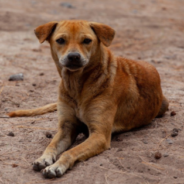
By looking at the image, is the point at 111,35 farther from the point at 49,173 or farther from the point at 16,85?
the point at 16,85

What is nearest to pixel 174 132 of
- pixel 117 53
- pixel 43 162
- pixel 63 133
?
pixel 63 133

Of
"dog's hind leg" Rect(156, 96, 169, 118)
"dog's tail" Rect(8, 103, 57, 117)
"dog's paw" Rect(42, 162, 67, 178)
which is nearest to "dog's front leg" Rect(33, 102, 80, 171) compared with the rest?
"dog's paw" Rect(42, 162, 67, 178)

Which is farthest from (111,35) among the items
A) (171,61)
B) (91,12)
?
(91,12)

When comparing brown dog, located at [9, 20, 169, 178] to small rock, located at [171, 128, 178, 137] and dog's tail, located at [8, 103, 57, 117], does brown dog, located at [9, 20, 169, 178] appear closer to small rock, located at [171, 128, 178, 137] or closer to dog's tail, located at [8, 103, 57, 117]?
small rock, located at [171, 128, 178, 137]

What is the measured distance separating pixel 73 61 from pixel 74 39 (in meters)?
0.32

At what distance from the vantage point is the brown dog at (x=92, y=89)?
4539mm

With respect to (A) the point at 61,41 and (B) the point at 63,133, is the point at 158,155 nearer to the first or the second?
(B) the point at 63,133

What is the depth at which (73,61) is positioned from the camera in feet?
14.7

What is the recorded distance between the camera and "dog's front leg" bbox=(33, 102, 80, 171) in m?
4.48

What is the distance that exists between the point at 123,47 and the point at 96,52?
5.20m

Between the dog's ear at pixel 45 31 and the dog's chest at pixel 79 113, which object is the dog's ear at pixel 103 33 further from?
the dog's chest at pixel 79 113

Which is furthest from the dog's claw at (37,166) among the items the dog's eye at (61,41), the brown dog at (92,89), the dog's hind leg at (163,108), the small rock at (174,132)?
the dog's hind leg at (163,108)

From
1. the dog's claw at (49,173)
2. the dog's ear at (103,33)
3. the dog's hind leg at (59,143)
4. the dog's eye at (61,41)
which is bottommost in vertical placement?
the dog's hind leg at (59,143)

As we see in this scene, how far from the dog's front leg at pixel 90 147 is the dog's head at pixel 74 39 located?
0.71 metres
